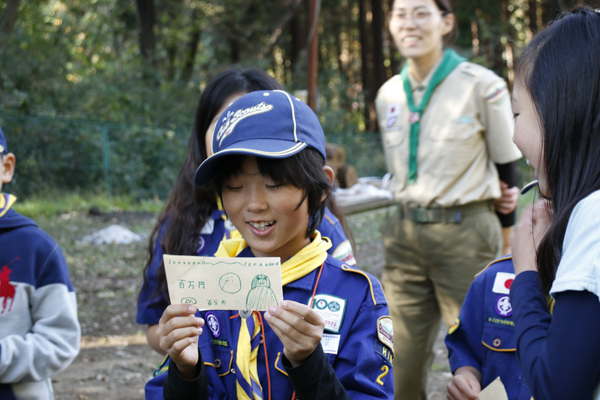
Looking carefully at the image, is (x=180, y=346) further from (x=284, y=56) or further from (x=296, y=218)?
(x=284, y=56)

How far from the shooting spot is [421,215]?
129 inches

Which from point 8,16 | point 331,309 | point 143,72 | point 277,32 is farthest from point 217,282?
point 277,32

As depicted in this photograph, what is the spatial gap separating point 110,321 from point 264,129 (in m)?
3.94

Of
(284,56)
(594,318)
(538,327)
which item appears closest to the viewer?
(594,318)

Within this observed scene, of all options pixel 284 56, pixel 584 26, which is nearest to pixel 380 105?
pixel 584 26

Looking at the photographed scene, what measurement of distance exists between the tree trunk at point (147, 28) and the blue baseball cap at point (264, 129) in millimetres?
15361

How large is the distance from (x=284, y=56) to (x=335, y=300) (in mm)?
A: 22744

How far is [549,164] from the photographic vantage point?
129cm

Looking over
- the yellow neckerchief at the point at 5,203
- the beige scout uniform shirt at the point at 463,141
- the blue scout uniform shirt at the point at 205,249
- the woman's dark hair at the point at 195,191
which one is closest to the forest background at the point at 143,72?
the beige scout uniform shirt at the point at 463,141

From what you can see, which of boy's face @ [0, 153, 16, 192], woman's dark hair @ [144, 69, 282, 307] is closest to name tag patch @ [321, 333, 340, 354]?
woman's dark hair @ [144, 69, 282, 307]

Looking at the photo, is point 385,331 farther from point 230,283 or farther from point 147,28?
point 147,28

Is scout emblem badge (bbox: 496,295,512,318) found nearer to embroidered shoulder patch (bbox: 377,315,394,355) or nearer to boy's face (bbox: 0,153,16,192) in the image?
embroidered shoulder patch (bbox: 377,315,394,355)

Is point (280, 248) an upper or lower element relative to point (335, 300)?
upper

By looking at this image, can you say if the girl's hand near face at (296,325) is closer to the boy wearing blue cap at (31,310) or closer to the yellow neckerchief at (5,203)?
the boy wearing blue cap at (31,310)
